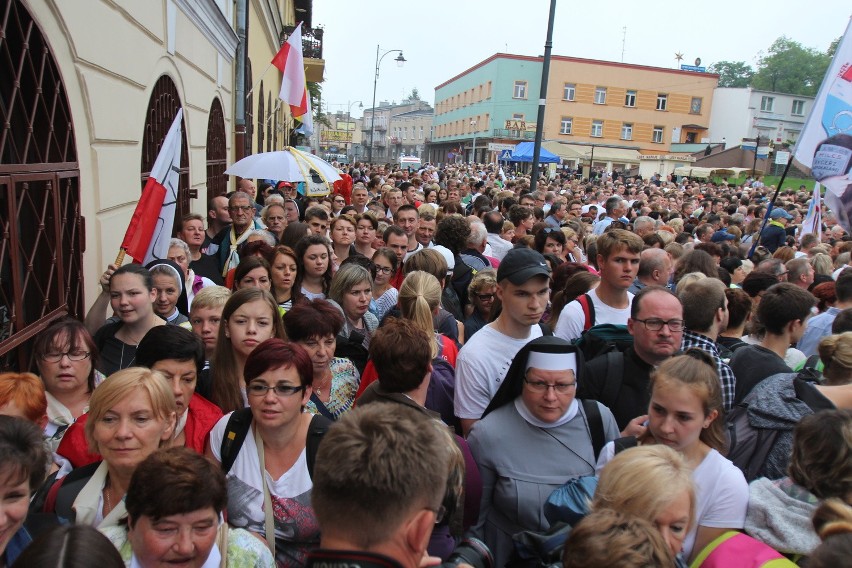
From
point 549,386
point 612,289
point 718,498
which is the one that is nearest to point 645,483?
point 718,498

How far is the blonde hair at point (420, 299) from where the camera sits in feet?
14.2

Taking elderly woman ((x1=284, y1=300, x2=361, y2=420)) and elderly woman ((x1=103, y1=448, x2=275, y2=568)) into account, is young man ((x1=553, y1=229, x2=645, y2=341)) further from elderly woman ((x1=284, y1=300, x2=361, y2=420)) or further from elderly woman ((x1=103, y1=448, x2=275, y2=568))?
elderly woman ((x1=103, y1=448, x2=275, y2=568))

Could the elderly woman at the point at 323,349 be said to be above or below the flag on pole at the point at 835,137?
below

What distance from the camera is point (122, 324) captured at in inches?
166

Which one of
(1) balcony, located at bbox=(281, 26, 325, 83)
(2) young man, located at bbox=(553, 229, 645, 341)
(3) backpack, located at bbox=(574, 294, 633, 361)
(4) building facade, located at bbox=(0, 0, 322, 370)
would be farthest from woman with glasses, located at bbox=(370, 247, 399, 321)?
(1) balcony, located at bbox=(281, 26, 325, 83)

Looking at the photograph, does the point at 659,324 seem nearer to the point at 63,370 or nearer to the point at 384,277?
the point at 384,277

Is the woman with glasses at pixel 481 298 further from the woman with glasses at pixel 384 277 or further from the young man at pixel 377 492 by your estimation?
the young man at pixel 377 492

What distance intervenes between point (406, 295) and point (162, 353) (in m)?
1.69

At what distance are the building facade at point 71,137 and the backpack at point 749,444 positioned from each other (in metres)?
3.94

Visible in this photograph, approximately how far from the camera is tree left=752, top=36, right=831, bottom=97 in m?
98.5

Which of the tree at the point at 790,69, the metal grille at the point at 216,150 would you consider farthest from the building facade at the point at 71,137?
the tree at the point at 790,69

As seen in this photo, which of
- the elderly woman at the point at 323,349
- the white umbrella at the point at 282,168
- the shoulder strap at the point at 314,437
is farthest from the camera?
the white umbrella at the point at 282,168

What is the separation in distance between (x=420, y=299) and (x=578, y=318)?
3.74 feet

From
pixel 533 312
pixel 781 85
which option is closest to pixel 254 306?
pixel 533 312
